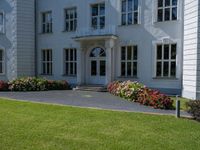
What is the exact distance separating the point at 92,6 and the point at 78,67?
190 inches

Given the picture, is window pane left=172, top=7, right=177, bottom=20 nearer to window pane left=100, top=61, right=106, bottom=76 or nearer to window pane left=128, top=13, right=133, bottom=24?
window pane left=128, top=13, right=133, bottom=24

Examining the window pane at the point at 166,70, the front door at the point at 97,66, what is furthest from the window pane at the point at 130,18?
the window pane at the point at 166,70

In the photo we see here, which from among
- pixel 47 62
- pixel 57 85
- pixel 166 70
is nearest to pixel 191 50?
pixel 166 70

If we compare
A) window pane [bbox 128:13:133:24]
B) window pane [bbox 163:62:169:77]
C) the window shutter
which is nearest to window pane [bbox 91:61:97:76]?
window pane [bbox 128:13:133:24]

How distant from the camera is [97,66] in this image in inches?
896

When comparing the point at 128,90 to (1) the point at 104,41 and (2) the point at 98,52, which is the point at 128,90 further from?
(2) the point at 98,52

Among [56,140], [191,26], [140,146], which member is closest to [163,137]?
[140,146]

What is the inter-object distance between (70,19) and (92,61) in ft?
13.4

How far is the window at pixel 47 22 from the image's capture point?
25.7 meters

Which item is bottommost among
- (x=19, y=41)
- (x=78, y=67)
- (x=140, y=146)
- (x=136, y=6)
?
(x=140, y=146)

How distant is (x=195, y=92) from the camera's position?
16.1 m

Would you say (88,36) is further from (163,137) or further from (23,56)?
(163,137)

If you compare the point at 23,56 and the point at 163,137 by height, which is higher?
the point at 23,56

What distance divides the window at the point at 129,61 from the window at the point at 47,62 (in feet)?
23.7
